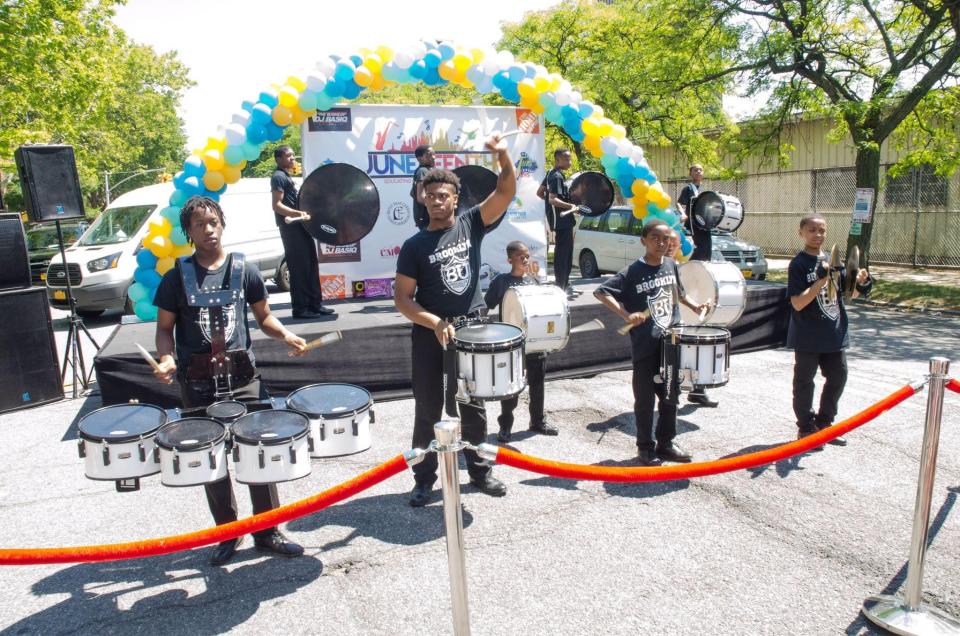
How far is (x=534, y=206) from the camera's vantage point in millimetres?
11000

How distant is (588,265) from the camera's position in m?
16.4

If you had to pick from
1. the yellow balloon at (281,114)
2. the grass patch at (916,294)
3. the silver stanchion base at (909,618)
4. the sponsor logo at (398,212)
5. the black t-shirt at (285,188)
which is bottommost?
the grass patch at (916,294)

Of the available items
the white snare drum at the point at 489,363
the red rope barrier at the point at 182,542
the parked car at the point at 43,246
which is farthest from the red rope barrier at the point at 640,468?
the parked car at the point at 43,246

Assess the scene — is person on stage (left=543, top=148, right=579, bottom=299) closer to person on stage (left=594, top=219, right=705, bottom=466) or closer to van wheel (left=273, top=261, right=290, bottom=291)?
person on stage (left=594, top=219, right=705, bottom=466)

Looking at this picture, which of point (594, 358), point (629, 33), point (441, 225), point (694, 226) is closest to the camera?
point (441, 225)

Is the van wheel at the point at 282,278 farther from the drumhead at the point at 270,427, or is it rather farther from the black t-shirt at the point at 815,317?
the drumhead at the point at 270,427

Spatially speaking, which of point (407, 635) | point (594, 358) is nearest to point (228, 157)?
point (594, 358)

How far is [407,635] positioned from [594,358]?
5.29 meters

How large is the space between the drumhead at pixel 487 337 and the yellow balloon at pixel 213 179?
14.5ft

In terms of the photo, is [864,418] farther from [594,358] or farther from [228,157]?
[228,157]

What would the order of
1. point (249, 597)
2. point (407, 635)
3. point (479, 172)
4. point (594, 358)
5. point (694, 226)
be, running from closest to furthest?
point (407, 635)
point (249, 597)
point (594, 358)
point (479, 172)
point (694, 226)

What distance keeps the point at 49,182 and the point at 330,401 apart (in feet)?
18.9

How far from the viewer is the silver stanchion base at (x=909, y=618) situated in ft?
10.1

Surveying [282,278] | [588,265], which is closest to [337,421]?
[282,278]
